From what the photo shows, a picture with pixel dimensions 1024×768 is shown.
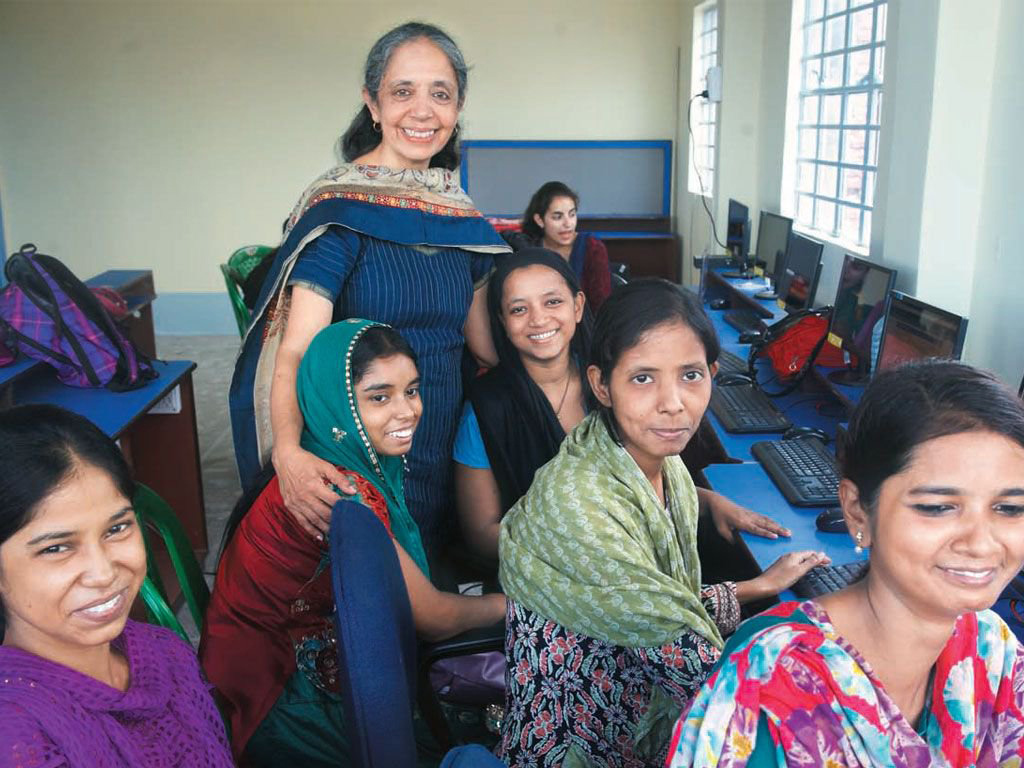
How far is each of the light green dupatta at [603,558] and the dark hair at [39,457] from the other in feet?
1.92

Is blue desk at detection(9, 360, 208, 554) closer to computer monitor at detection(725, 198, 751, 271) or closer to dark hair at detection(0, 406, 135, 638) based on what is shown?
dark hair at detection(0, 406, 135, 638)

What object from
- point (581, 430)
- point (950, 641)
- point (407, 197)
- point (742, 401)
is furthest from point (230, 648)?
point (742, 401)

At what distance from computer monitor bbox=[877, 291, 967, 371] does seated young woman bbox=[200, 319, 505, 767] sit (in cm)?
116

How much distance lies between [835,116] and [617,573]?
3.56 metres

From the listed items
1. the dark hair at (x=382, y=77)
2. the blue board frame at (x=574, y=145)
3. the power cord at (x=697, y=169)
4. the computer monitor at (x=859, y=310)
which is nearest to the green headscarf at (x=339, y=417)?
the dark hair at (x=382, y=77)

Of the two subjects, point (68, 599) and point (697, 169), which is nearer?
point (68, 599)

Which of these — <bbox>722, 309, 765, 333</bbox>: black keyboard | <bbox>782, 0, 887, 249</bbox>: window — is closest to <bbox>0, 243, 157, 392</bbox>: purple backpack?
<bbox>722, 309, 765, 333</bbox>: black keyboard

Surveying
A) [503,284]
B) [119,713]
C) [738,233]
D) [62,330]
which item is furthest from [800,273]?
[119,713]

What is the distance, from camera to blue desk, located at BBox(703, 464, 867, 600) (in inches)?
72.4

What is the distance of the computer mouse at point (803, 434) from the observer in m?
2.49

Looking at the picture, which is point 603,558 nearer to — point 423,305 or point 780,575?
point 780,575

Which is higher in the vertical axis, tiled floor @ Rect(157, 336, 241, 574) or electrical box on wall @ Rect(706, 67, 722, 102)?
electrical box on wall @ Rect(706, 67, 722, 102)

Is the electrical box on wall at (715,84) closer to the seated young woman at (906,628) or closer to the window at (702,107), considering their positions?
the window at (702,107)

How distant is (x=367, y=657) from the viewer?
1060mm
